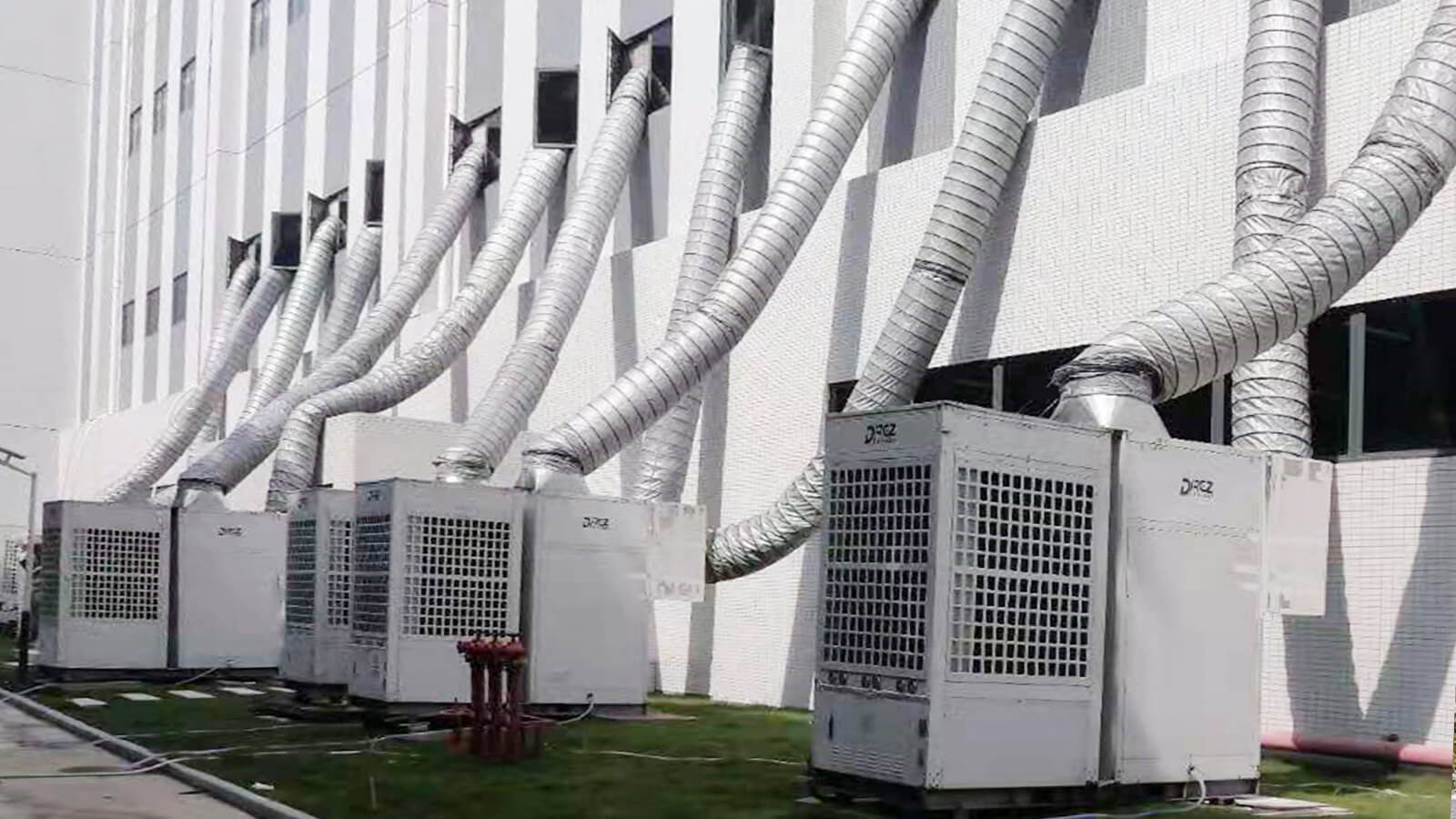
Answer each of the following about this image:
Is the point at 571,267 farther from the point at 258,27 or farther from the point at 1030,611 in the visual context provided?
the point at 258,27

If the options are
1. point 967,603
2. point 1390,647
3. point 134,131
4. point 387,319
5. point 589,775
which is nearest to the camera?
point 967,603

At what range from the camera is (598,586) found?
1944cm

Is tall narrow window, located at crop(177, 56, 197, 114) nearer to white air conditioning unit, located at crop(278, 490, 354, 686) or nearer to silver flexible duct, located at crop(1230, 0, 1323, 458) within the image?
white air conditioning unit, located at crop(278, 490, 354, 686)

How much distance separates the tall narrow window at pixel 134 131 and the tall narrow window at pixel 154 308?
19.8ft

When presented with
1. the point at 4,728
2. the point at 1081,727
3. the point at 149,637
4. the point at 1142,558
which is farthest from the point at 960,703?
the point at 149,637

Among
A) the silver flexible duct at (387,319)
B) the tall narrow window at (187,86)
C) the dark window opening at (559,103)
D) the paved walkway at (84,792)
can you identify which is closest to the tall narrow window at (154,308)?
the tall narrow window at (187,86)

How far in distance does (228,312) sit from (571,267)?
754 inches

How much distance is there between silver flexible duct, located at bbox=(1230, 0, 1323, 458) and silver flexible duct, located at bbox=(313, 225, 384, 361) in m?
22.6

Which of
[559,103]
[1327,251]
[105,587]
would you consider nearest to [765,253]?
[1327,251]

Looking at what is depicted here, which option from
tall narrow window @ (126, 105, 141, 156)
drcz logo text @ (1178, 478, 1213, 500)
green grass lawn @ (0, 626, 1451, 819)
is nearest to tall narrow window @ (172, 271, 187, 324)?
tall narrow window @ (126, 105, 141, 156)

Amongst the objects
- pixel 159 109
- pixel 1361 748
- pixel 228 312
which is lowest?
pixel 1361 748

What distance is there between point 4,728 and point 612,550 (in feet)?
23.6

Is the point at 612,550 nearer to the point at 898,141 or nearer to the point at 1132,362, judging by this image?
the point at 898,141

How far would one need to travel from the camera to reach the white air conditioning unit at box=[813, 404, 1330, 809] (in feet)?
37.6
